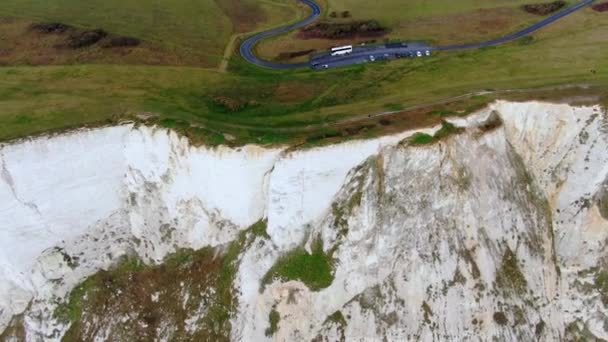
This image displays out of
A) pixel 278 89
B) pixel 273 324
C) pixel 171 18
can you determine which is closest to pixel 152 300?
pixel 273 324

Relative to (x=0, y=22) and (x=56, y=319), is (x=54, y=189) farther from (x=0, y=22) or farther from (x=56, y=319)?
(x=0, y=22)

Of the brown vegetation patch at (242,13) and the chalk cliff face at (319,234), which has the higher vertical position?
the brown vegetation patch at (242,13)

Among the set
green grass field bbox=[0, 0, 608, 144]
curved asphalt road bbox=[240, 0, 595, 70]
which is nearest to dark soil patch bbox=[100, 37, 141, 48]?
green grass field bbox=[0, 0, 608, 144]

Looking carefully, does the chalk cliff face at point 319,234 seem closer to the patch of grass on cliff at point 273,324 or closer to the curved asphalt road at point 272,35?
the patch of grass on cliff at point 273,324

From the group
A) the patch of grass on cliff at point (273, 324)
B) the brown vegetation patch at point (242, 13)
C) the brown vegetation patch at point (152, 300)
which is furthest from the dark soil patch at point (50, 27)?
the patch of grass on cliff at point (273, 324)

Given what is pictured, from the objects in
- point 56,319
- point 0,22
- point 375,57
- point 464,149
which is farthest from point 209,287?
point 0,22

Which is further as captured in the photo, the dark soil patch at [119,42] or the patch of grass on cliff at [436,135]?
the dark soil patch at [119,42]
